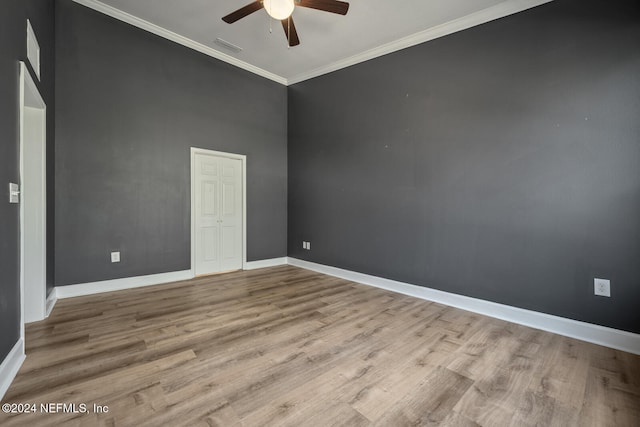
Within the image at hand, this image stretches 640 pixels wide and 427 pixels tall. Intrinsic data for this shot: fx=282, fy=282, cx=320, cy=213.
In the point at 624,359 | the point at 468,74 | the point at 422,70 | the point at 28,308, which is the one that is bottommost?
the point at 624,359

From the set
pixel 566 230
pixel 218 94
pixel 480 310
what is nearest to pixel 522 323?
pixel 480 310

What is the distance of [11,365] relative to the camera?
180 centimetres

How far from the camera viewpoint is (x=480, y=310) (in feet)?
10.4

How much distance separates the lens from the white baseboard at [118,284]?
10.9ft

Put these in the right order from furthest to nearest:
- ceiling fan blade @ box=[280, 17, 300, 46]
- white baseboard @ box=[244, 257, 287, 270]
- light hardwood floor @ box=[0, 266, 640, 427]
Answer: white baseboard @ box=[244, 257, 287, 270] < ceiling fan blade @ box=[280, 17, 300, 46] < light hardwood floor @ box=[0, 266, 640, 427]

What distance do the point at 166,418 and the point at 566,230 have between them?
3509 millimetres

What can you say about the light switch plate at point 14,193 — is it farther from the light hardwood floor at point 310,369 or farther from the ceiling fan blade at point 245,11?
the ceiling fan blade at point 245,11

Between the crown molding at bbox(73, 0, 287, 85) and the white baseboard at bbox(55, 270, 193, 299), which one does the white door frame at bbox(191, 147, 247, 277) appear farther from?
the crown molding at bbox(73, 0, 287, 85)

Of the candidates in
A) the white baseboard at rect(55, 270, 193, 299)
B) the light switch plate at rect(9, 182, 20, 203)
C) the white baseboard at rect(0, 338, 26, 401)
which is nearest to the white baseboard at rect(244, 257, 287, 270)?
the white baseboard at rect(55, 270, 193, 299)

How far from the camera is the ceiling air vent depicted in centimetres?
412

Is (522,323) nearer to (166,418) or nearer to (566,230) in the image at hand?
(566,230)

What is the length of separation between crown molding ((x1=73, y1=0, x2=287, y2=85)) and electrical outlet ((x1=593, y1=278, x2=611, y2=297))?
535cm

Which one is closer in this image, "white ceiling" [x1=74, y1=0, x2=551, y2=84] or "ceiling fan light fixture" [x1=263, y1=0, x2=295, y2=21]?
"ceiling fan light fixture" [x1=263, y1=0, x2=295, y2=21]

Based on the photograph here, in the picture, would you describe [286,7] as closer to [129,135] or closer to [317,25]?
[317,25]
